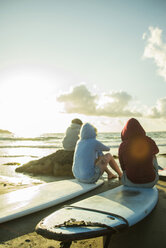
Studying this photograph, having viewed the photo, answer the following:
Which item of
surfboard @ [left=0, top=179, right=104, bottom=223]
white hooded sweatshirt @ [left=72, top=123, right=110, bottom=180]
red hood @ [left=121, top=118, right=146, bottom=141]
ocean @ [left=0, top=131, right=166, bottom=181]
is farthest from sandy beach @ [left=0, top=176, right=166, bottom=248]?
ocean @ [left=0, top=131, right=166, bottom=181]

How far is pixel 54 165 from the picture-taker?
680 cm

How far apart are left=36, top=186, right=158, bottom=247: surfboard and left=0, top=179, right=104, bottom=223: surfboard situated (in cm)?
86

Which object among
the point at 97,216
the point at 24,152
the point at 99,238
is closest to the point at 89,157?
the point at 99,238

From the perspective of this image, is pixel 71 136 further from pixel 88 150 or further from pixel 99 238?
pixel 99 238

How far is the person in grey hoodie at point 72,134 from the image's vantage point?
6.78m

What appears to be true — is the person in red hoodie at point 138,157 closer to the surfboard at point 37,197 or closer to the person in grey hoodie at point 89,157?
the person in grey hoodie at point 89,157

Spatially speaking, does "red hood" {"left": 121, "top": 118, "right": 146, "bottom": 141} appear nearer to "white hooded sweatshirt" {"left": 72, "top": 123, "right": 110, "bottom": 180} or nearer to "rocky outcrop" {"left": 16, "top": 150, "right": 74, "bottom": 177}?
"white hooded sweatshirt" {"left": 72, "top": 123, "right": 110, "bottom": 180}

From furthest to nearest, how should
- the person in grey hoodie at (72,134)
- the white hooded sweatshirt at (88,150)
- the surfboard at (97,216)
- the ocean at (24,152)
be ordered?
the ocean at (24,152) < the person in grey hoodie at (72,134) < the white hooded sweatshirt at (88,150) < the surfboard at (97,216)

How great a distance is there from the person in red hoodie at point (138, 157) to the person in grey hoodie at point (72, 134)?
3.40m

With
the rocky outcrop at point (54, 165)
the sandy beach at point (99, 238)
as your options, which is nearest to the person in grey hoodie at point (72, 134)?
the rocky outcrop at point (54, 165)

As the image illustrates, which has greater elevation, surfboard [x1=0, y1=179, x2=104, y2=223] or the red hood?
the red hood

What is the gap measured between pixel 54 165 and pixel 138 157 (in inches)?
159

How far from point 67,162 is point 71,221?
4.63 metres

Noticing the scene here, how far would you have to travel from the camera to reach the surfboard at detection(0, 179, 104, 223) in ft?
9.70
